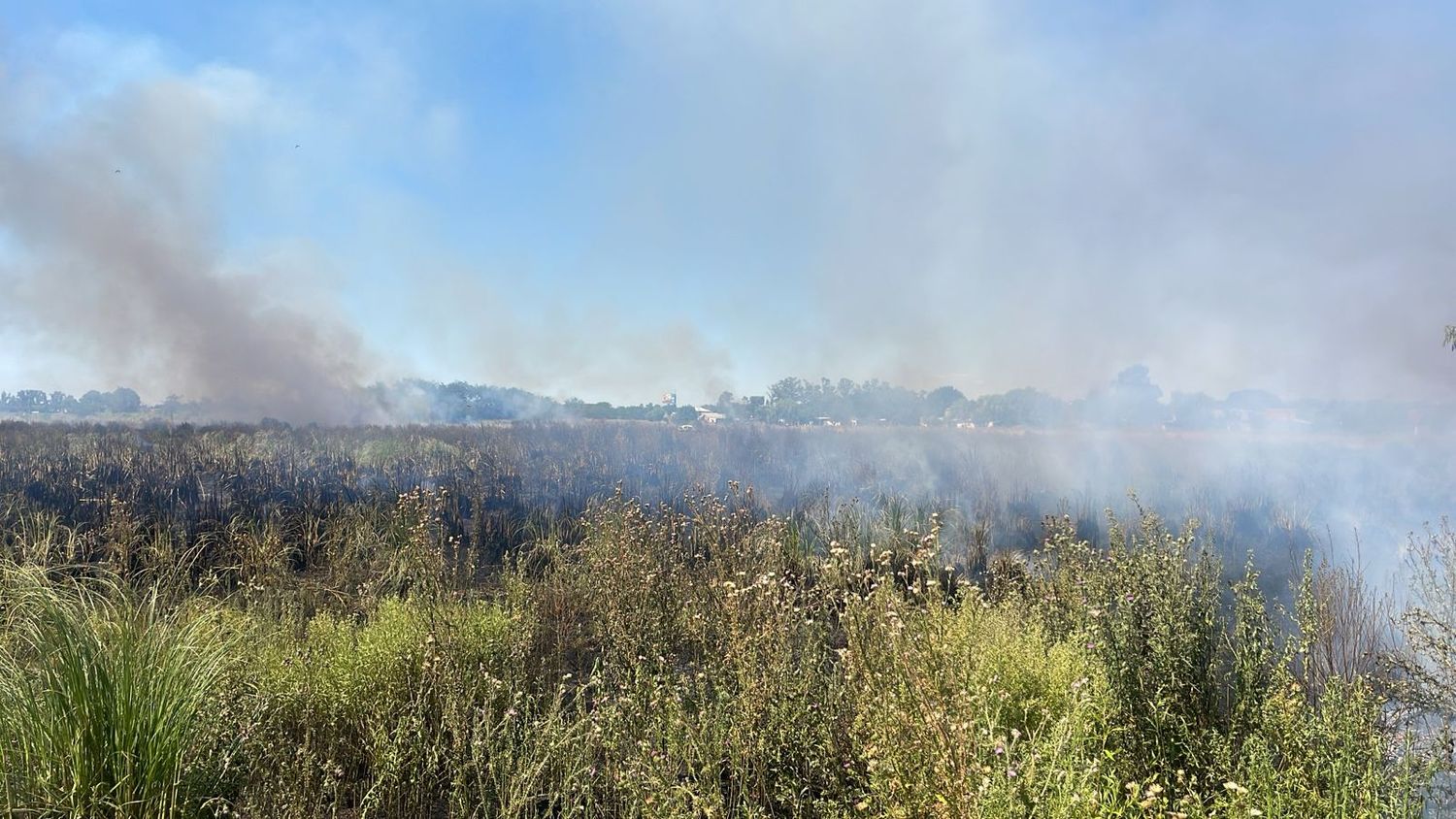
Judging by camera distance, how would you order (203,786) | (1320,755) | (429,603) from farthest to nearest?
(429,603), (203,786), (1320,755)

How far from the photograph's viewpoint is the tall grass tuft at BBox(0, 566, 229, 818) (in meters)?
2.39

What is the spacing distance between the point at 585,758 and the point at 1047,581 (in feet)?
13.8

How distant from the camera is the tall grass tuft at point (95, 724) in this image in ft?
7.83

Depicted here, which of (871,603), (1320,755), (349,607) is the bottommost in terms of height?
(349,607)

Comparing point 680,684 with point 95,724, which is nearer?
point 95,724

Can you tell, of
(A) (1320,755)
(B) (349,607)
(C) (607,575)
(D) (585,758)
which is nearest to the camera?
(A) (1320,755)

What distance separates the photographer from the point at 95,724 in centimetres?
249

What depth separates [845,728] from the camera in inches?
130

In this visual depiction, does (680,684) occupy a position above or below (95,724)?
below

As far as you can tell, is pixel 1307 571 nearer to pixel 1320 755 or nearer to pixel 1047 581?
pixel 1320 755

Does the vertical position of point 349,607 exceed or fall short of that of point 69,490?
it falls short

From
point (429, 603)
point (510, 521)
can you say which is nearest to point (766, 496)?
point (510, 521)

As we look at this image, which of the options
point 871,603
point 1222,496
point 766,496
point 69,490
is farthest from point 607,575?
point 1222,496

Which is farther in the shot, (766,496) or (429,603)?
(766,496)
